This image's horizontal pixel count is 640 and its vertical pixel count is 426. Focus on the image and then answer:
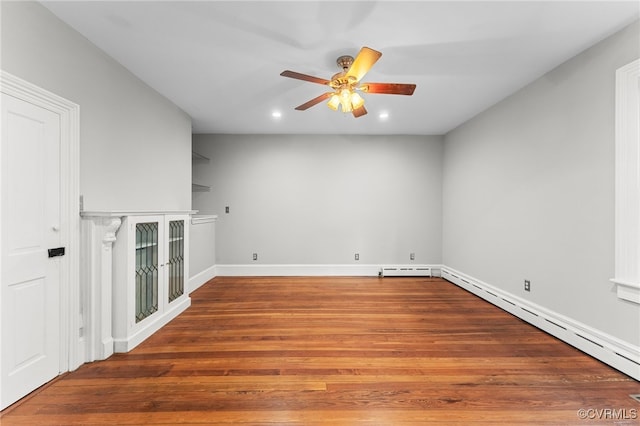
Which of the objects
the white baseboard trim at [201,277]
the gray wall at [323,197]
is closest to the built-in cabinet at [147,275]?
the white baseboard trim at [201,277]

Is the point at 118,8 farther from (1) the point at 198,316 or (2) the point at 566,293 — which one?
(2) the point at 566,293

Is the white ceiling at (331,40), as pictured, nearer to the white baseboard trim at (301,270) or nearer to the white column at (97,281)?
the white column at (97,281)

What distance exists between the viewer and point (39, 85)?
5.87 feet

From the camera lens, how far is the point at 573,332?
7.84ft

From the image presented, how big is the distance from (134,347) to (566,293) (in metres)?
3.95

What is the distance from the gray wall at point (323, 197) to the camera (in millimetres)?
4844

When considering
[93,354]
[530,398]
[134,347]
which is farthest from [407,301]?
[93,354]

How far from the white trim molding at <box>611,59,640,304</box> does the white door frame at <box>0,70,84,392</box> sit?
4.09 metres

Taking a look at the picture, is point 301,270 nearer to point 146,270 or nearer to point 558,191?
point 146,270

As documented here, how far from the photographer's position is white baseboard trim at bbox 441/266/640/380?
1.97m

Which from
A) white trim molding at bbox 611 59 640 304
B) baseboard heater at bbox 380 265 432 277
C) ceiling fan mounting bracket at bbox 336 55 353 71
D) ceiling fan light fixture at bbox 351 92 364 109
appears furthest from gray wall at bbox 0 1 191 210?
white trim molding at bbox 611 59 640 304

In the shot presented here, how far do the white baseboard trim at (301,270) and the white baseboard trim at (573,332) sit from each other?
164cm

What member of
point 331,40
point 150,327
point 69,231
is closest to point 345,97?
point 331,40

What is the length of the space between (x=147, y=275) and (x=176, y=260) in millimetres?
489
